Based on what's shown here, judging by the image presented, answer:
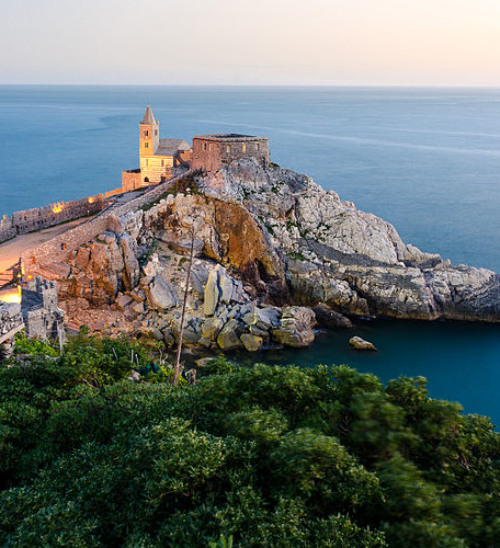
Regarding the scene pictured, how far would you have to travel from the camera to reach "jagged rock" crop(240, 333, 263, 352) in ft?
101

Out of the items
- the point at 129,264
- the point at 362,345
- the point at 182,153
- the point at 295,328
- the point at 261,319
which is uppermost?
the point at 182,153

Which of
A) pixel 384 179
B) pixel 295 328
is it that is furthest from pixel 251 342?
pixel 384 179

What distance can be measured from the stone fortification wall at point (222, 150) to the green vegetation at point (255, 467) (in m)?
32.5

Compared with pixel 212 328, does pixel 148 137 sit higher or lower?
higher

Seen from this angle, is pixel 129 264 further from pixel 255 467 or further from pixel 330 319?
pixel 255 467

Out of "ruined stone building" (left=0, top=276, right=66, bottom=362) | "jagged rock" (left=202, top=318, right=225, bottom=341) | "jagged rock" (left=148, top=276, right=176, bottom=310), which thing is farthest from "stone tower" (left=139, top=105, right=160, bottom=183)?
"ruined stone building" (left=0, top=276, right=66, bottom=362)

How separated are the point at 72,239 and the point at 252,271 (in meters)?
12.9

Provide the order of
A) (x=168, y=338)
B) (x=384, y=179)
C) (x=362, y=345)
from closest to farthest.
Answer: (x=168, y=338) < (x=362, y=345) < (x=384, y=179)

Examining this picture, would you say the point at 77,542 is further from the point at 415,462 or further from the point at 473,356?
the point at 473,356

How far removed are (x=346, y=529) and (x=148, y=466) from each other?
3276 millimetres

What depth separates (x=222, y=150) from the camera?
136ft

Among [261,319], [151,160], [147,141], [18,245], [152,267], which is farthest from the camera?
[151,160]

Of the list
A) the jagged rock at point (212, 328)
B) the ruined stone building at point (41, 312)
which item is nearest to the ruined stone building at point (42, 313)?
the ruined stone building at point (41, 312)

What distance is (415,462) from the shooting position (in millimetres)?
9273
